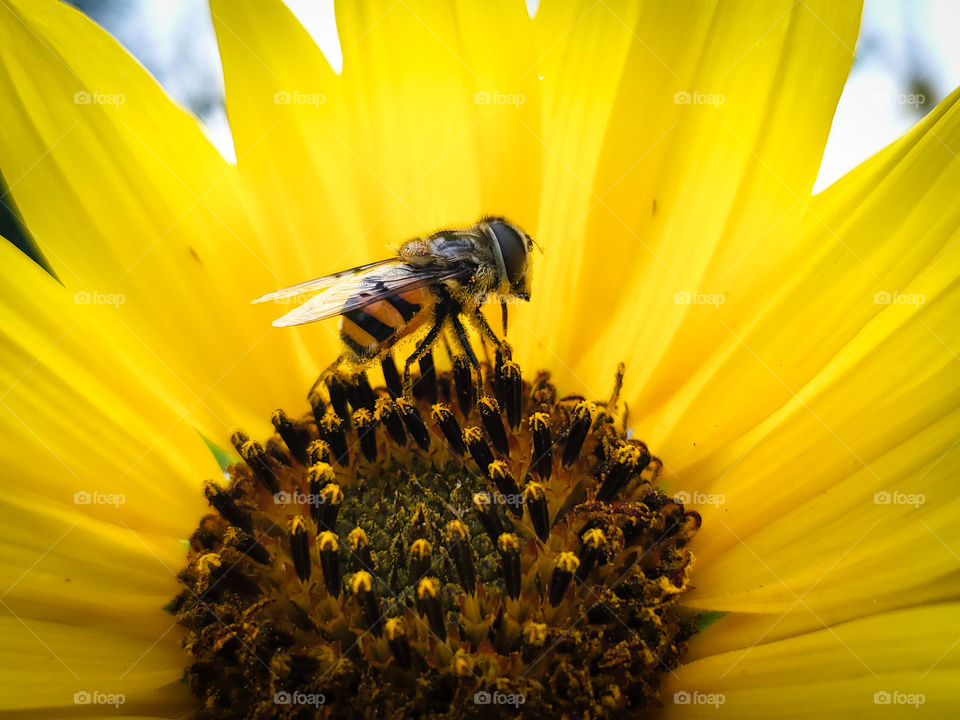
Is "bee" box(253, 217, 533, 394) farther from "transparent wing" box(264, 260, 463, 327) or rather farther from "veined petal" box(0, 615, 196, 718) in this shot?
"veined petal" box(0, 615, 196, 718)

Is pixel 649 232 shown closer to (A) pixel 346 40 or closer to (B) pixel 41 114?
(A) pixel 346 40

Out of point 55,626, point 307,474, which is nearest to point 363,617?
point 307,474
